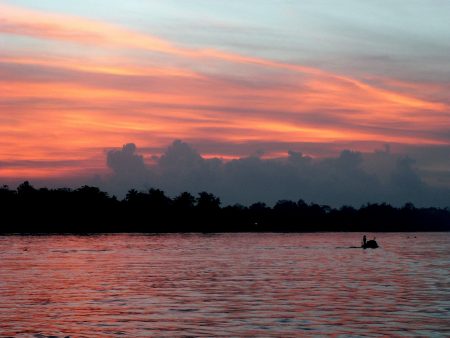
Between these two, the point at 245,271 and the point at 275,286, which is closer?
the point at 275,286

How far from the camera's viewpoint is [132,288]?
6269cm

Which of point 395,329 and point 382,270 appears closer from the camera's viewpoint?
point 395,329

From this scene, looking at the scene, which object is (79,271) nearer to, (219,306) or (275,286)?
(275,286)

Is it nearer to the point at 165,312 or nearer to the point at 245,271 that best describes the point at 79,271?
the point at 245,271

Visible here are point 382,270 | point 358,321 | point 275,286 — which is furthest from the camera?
point 382,270

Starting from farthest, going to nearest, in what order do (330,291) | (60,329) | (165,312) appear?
(330,291) → (165,312) → (60,329)

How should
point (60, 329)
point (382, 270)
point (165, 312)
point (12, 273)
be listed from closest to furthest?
point (60, 329) → point (165, 312) → point (12, 273) → point (382, 270)

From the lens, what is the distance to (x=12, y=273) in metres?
80.6

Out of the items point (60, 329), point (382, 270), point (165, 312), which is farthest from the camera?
point (382, 270)

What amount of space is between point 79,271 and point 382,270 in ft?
109

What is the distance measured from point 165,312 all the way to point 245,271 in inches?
1504

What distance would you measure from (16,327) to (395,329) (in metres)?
19.7

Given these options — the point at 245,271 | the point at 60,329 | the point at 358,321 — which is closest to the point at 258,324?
the point at 358,321

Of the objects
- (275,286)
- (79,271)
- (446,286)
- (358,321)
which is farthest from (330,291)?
(79,271)
